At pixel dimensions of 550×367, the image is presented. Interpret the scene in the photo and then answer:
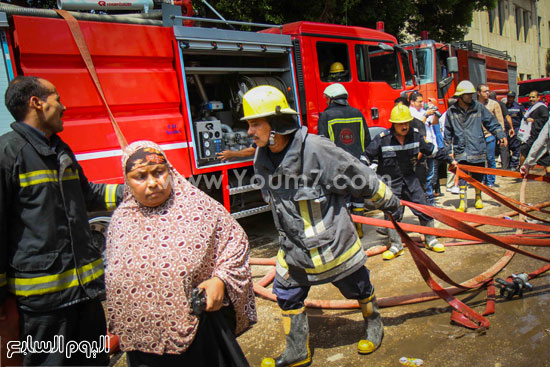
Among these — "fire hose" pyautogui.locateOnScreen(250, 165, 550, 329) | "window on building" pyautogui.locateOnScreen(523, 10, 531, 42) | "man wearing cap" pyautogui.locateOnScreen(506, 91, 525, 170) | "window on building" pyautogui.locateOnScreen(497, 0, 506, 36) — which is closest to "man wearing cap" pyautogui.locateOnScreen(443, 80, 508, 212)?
"fire hose" pyautogui.locateOnScreen(250, 165, 550, 329)

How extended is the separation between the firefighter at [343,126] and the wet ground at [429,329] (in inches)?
62.2

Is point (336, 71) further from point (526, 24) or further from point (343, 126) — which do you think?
point (526, 24)

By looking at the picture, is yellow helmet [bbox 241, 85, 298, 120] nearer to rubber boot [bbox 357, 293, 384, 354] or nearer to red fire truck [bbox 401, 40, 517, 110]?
rubber boot [bbox 357, 293, 384, 354]

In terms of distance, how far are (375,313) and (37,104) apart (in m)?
2.54

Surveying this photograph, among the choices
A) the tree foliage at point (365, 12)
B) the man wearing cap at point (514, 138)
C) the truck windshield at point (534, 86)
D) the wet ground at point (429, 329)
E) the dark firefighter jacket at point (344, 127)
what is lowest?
the wet ground at point (429, 329)

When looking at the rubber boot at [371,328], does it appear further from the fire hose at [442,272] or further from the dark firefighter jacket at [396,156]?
the dark firefighter jacket at [396,156]

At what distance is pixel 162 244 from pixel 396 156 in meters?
3.56

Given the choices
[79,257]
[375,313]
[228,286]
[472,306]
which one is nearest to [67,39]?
[79,257]

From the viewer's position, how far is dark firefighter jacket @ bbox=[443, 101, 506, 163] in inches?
252

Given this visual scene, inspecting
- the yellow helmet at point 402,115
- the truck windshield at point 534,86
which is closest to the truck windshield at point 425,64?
the yellow helmet at point 402,115

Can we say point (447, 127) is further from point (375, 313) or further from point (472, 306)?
point (375, 313)

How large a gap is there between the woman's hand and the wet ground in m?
1.36

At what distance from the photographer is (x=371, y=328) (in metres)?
2.99

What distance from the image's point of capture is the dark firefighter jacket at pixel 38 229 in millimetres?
2076
